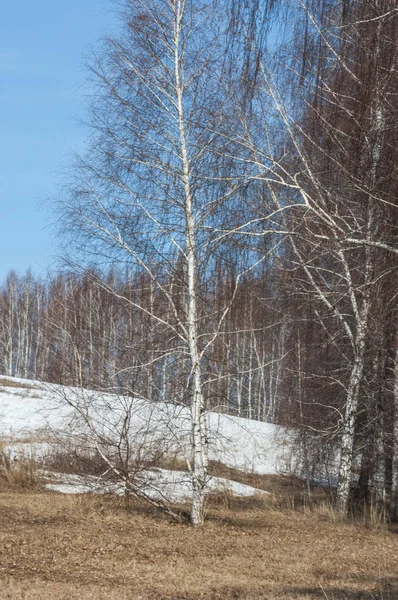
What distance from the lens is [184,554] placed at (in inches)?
334

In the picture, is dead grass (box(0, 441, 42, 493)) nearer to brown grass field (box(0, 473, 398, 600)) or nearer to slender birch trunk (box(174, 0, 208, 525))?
brown grass field (box(0, 473, 398, 600))

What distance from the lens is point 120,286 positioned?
11.1 m

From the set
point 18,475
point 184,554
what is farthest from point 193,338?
point 18,475

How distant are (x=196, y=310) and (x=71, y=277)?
1735 mm

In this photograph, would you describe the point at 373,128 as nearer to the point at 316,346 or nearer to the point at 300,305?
the point at 300,305

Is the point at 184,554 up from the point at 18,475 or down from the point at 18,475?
up

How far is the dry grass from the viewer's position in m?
6.44

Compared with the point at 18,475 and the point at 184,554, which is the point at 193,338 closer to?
the point at 184,554

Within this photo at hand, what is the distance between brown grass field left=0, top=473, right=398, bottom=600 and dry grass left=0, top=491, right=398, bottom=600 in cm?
1

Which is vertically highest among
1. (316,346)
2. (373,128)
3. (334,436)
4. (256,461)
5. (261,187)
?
(261,187)

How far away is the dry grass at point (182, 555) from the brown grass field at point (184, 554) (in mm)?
11

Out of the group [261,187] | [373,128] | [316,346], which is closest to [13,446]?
[316,346]

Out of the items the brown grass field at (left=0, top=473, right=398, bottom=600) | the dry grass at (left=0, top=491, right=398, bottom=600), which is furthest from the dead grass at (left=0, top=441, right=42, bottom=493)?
the dry grass at (left=0, top=491, right=398, bottom=600)

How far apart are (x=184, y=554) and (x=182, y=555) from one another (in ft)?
0.22
